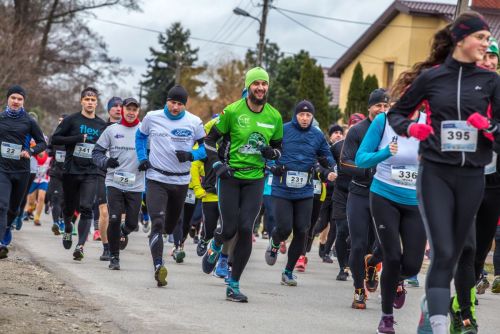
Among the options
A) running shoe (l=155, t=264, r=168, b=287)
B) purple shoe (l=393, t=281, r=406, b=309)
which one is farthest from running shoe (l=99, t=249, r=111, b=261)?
purple shoe (l=393, t=281, r=406, b=309)

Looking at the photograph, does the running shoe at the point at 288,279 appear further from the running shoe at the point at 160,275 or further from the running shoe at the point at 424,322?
the running shoe at the point at 424,322

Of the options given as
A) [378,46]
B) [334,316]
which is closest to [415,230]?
[334,316]

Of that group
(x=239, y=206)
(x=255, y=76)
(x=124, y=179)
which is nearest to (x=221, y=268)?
(x=124, y=179)

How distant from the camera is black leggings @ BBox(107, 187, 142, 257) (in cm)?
1284

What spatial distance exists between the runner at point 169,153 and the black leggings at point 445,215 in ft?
16.2

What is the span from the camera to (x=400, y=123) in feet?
23.2

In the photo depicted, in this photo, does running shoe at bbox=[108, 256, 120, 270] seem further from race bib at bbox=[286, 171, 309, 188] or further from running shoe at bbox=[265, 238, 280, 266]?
race bib at bbox=[286, 171, 309, 188]

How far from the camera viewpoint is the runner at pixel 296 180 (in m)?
12.3

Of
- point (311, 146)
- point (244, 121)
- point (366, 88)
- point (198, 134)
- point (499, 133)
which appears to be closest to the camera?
point (499, 133)

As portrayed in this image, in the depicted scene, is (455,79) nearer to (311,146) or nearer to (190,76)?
(311,146)

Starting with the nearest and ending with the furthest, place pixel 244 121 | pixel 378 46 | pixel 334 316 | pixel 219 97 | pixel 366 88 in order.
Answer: pixel 334 316
pixel 244 121
pixel 366 88
pixel 378 46
pixel 219 97

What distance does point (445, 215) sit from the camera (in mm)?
6828

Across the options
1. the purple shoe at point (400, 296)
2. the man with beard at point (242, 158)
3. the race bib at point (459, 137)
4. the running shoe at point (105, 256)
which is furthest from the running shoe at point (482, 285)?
the race bib at point (459, 137)

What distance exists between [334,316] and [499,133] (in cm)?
338
